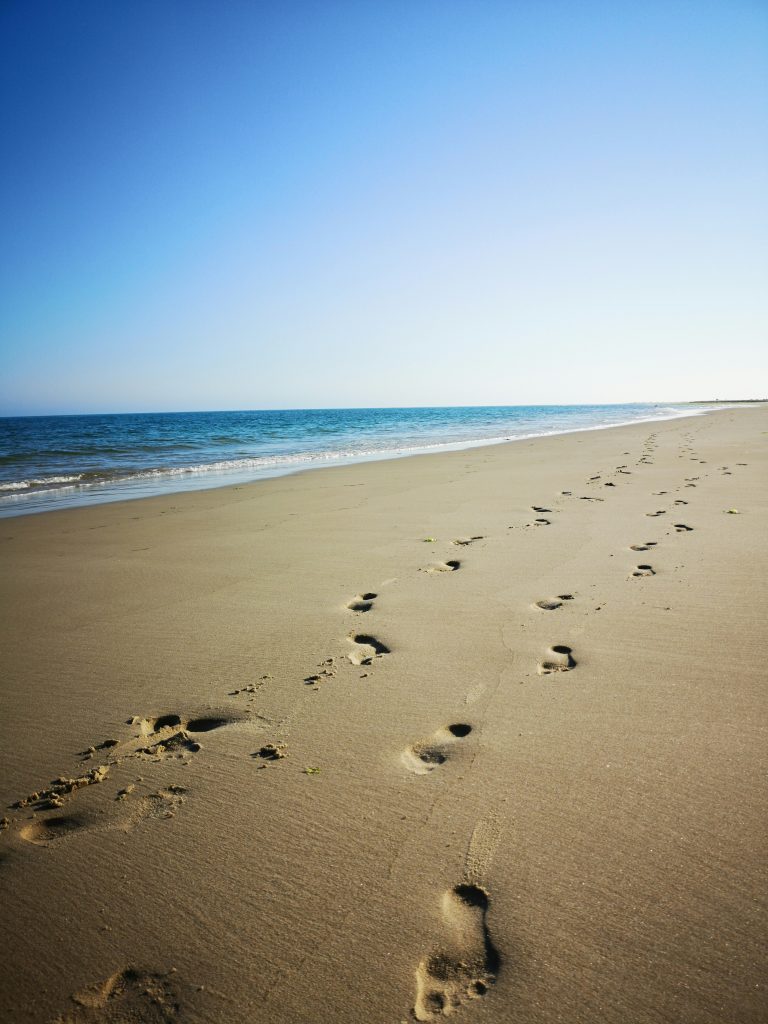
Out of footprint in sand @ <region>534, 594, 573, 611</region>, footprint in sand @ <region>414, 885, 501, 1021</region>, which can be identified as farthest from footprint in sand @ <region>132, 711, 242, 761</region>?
footprint in sand @ <region>534, 594, 573, 611</region>

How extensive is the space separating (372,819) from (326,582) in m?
2.40

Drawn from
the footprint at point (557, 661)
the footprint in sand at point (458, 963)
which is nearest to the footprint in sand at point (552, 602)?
the footprint at point (557, 661)

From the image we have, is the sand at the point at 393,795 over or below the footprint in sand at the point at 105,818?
over

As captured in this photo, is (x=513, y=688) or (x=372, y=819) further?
(x=513, y=688)

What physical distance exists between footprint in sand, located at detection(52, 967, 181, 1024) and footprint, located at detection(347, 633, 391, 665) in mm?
1600

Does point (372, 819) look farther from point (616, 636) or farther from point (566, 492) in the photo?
point (566, 492)

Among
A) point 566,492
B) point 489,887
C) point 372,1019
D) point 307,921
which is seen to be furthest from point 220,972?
point 566,492

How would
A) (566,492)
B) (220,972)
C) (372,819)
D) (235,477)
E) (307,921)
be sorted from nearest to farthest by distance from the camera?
(220,972) < (307,921) < (372,819) < (566,492) < (235,477)

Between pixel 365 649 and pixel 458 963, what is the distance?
1.72 metres

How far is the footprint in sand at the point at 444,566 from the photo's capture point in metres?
4.21

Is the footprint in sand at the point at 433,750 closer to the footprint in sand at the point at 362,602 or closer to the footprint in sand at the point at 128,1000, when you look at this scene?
the footprint in sand at the point at 128,1000

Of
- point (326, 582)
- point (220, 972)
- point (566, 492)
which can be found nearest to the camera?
point (220, 972)

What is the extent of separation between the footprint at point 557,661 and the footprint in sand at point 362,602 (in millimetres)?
1223

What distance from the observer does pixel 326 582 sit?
4.08 meters
